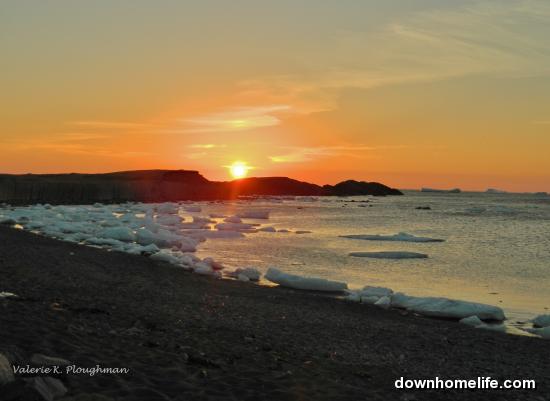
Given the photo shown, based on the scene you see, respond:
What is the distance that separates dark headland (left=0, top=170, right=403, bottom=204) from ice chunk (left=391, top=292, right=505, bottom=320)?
190 ft

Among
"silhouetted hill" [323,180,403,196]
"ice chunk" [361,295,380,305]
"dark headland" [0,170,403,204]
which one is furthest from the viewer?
"silhouetted hill" [323,180,403,196]

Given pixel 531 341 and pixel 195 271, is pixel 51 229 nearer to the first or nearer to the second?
pixel 195 271

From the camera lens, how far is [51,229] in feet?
95.4

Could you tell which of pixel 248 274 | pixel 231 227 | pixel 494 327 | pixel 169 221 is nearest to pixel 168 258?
pixel 248 274

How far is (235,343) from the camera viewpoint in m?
7.79

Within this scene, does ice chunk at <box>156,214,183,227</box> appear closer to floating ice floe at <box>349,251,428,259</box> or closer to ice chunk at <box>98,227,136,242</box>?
ice chunk at <box>98,227,136,242</box>

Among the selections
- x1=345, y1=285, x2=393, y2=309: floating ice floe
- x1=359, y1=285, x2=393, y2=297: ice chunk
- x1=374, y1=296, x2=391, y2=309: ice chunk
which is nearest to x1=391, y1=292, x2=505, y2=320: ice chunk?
x1=374, y1=296, x2=391, y2=309: ice chunk

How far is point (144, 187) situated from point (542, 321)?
85897 mm

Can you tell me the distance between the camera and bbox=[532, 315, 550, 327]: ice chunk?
11594 mm

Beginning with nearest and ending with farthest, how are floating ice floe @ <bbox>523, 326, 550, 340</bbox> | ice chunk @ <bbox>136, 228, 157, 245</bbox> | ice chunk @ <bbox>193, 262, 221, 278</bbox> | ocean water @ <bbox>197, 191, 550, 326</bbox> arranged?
floating ice floe @ <bbox>523, 326, 550, 340</bbox> → ocean water @ <bbox>197, 191, 550, 326</bbox> → ice chunk @ <bbox>193, 262, 221, 278</bbox> → ice chunk @ <bbox>136, 228, 157, 245</bbox>

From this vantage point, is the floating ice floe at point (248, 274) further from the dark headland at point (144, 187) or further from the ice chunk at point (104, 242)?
the dark headland at point (144, 187)

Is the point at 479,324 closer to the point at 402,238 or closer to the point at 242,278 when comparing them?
the point at 242,278

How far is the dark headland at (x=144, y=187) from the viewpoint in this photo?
2717 inches

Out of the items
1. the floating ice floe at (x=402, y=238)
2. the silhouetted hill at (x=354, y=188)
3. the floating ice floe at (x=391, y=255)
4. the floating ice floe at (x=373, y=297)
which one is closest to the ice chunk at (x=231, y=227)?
the floating ice floe at (x=402, y=238)
